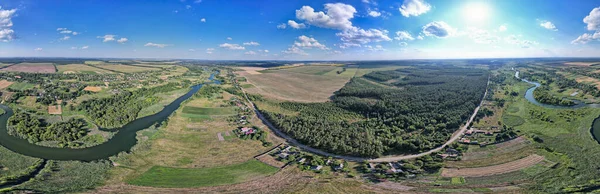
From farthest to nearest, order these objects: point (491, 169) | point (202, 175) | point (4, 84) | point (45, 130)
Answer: point (4, 84) → point (45, 130) → point (491, 169) → point (202, 175)

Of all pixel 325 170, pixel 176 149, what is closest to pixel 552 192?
pixel 325 170

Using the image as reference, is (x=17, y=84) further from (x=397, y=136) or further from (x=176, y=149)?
(x=397, y=136)

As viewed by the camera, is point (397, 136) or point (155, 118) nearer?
point (397, 136)

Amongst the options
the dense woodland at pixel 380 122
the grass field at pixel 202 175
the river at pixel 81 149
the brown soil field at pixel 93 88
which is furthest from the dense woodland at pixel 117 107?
the dense woodland at pixel 380 122

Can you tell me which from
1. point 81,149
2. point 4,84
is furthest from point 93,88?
point 81,149

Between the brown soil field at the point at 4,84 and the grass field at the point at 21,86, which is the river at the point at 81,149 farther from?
the brown soil field at the point at 4,84

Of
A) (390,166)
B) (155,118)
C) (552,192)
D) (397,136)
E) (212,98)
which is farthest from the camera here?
(212,98)

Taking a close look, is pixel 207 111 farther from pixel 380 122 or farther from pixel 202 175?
pixel 380 122
